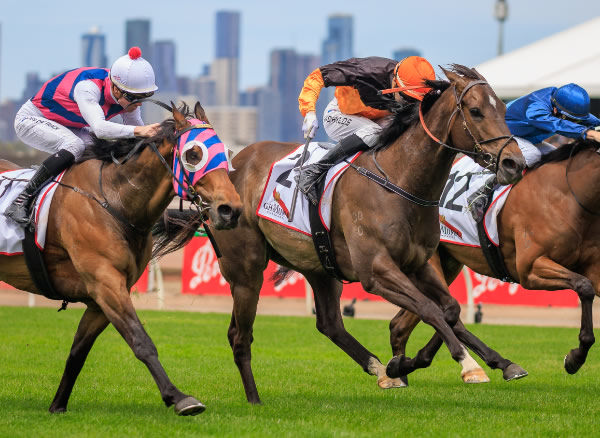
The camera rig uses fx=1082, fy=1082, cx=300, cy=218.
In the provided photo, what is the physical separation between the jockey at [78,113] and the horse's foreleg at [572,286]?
291 cm

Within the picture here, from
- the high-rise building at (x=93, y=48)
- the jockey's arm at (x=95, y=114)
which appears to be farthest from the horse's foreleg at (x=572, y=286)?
the high-rise building at (x=93, y=48)

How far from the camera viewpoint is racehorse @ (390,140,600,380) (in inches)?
293

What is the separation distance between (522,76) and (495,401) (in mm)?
12968

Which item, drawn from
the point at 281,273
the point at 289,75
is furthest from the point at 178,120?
the point at 289,75

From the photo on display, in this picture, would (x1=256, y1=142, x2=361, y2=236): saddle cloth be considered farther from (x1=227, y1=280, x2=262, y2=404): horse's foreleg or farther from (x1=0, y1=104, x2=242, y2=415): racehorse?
(x1=0, y1=104, x2=242, y2=415): racehorse

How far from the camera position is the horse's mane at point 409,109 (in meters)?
6.42

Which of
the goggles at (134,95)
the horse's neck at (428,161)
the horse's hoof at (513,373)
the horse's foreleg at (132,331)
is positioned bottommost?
the horse's hoof at (513,373)

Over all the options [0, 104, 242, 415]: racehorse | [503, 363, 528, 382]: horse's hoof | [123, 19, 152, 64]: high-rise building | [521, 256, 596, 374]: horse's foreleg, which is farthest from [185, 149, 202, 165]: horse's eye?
[123, 19, 152, 64]: high-rise building

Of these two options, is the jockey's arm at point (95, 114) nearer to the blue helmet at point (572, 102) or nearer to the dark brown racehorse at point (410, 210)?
the dark brown racehorse at point (410, 210)

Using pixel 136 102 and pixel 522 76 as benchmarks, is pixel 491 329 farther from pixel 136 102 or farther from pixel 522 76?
pixel 522 76

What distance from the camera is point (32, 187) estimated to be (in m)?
6.22

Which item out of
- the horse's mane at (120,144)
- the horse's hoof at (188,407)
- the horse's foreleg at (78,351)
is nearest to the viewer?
the horse's hoof at (188,407)

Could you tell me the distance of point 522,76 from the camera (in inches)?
755

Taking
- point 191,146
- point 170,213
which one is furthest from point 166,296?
point 191,146
